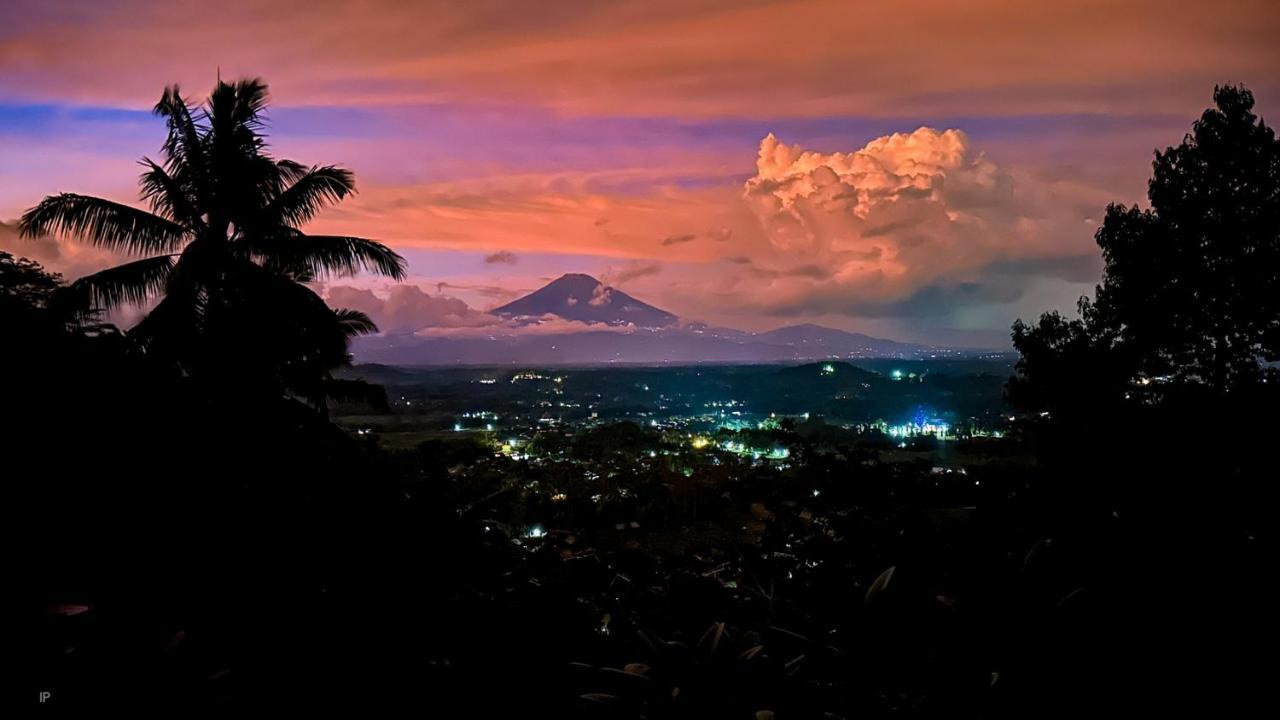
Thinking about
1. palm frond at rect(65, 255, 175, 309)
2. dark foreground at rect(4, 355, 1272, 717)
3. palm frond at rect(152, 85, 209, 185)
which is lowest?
dark foreground at rect(4, 355, 1272, 717)

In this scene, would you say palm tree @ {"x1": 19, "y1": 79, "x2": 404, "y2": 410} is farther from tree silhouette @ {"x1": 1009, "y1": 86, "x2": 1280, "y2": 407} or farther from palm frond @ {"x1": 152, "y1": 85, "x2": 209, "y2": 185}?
tree silhouette @ {"x1": 1009, "y1": 86, "x2": 1280, "y2": 407}

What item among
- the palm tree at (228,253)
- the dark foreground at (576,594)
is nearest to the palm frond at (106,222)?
the palm tree at (228,253)

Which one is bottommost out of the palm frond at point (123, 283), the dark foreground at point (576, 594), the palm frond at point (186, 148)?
the dark foreground at point (576, 594)

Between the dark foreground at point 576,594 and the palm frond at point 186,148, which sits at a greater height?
the palm frond at point 186,148

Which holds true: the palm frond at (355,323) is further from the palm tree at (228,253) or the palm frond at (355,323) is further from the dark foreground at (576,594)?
the dark foreground at (576,594)

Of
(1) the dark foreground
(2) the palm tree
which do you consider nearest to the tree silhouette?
→ (1) the dark foreground

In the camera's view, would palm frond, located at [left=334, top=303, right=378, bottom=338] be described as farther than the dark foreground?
Yes
